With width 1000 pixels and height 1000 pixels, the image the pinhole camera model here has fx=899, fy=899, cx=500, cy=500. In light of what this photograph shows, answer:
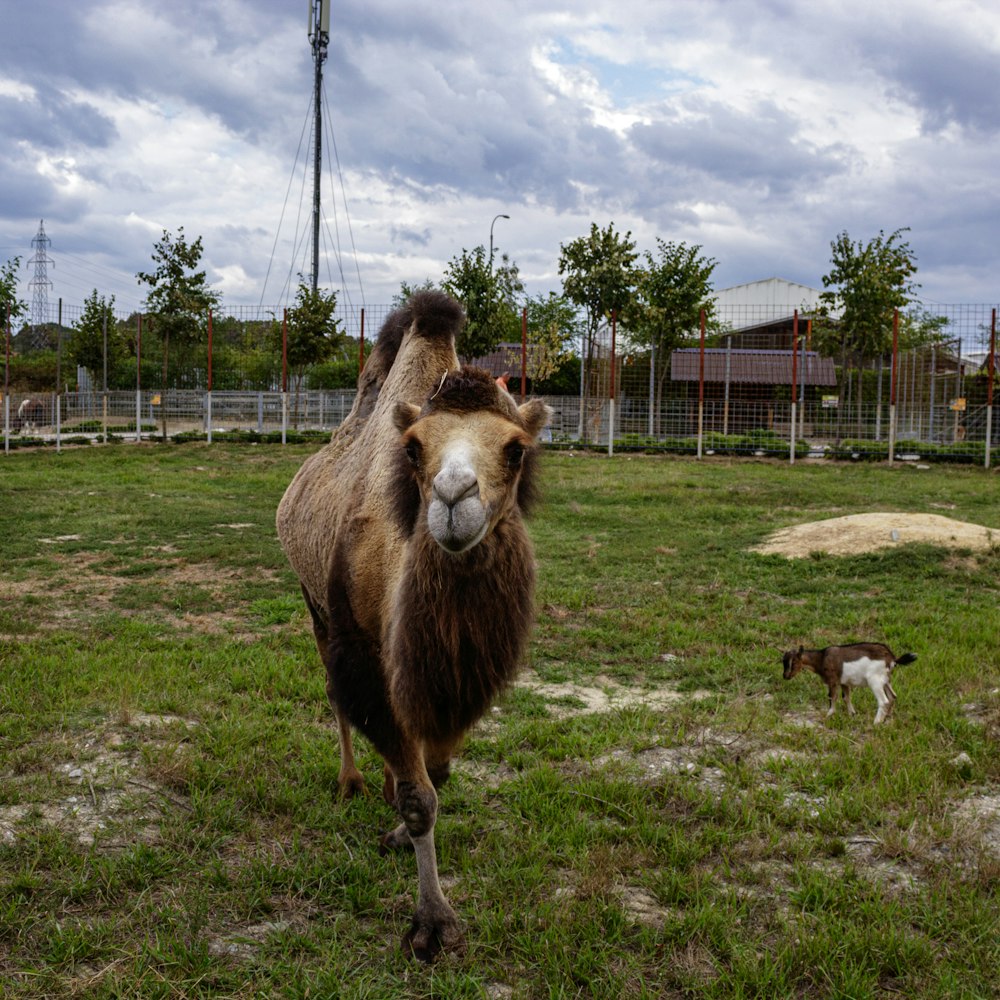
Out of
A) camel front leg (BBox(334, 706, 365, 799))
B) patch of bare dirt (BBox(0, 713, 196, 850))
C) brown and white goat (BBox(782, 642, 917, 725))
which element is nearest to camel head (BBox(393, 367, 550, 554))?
camel front leg (BBox(334, 706, 365, 799))

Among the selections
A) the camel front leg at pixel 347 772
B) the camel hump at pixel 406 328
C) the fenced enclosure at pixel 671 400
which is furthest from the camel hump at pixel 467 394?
the fenced enclosure at pixel 671 400

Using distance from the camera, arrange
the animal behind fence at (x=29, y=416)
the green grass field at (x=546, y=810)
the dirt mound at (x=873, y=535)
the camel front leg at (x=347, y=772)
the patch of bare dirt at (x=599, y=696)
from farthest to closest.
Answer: the animal behind fence at (x=29, y=416) → the dirt mound at (x=873, y=535) → the patch of bare dirt at (x=599, y=696) → the camel front leg at (x=347, y=772) → the green grass field at (x=546, y=810)

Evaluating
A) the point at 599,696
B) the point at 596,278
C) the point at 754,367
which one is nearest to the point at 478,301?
the point at 596,278

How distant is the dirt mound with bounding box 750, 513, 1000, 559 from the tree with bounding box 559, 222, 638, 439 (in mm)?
12748

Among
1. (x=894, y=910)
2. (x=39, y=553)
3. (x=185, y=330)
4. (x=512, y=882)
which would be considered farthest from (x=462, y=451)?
(x=185, y=330)

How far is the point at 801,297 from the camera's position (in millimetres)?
59094

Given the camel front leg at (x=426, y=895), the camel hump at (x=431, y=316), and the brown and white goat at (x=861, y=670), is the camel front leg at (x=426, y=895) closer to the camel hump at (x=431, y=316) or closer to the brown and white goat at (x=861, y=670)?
the camel hump at (x=431, y=316)

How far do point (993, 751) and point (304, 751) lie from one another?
3.40m

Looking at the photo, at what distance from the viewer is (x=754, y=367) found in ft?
91.3

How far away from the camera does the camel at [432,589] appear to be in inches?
109

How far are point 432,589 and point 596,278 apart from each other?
2086cm

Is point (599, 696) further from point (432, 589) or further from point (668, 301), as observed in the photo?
point (668, 301)

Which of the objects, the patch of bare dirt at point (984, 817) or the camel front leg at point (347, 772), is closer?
the patch of bare dirt at point (984, 817)

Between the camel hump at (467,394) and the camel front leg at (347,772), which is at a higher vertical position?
the camel hump at (467,394)
